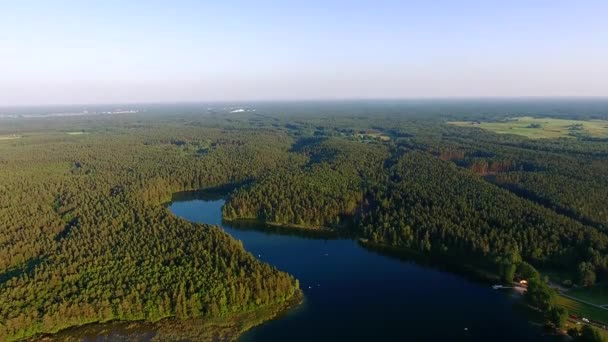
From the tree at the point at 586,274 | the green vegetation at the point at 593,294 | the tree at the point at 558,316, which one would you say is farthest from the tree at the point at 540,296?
the tree at the point at 586,274

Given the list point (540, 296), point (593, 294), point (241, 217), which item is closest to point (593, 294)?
point (593, 294)

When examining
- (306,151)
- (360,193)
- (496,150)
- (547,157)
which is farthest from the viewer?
(306,151)

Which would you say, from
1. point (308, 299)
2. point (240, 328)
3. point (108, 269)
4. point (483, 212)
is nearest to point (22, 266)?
point (108, 269)

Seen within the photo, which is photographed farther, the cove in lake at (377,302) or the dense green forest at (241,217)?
the dense green forest at (241,217)

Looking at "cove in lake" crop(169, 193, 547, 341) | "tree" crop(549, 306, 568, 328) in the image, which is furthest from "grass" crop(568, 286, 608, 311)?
"cove in lake" crop(169, 193, 547, 341)

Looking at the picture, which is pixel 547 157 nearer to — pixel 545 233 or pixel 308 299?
pixel 545 233

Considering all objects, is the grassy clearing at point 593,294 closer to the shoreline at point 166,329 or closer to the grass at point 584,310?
the grass at point 584,310

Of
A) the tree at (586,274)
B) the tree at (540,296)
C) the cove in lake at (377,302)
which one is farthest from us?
the tree at (586,274)
